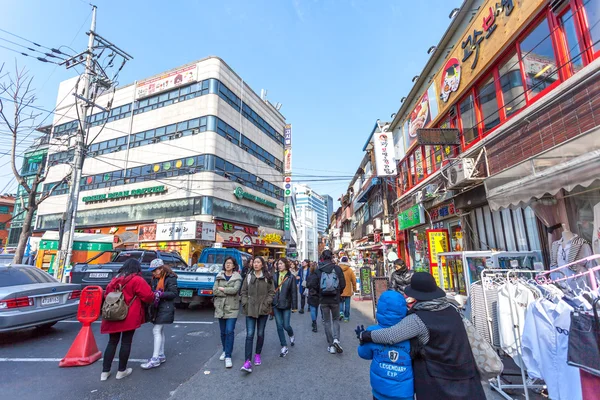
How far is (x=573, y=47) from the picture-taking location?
517 cm

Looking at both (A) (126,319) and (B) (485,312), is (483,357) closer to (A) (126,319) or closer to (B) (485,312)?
(B) (485,312)

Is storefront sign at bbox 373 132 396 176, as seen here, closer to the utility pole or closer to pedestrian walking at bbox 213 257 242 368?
pedestrian walking at bbox 213 257 242 368

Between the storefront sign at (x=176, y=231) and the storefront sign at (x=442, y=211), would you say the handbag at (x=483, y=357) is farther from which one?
the storefront sign at (x=176, y=231)

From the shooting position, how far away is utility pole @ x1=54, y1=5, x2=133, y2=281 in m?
12.1

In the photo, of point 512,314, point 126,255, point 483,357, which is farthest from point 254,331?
point 126,255

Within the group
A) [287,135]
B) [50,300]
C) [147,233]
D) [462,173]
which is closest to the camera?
[50,300]

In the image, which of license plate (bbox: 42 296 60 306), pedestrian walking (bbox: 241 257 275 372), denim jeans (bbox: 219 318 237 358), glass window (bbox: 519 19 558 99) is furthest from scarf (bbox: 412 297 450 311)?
license plate (bbox: 42 296 60 306)

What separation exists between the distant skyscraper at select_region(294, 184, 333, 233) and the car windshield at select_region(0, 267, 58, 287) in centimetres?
9254

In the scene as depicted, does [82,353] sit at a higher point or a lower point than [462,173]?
lower

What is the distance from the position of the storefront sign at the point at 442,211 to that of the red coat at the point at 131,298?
8.83 metres

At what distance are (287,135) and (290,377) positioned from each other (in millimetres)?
36598

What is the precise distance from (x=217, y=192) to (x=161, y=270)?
2005 cm

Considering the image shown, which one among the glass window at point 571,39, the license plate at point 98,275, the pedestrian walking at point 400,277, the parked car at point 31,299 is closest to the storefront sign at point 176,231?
the license plate at point 98,275

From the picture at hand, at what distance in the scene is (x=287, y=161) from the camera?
3738 centimetres
